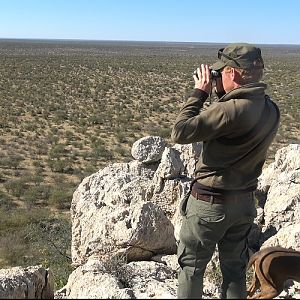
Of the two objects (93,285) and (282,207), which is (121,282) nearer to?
(93,285)

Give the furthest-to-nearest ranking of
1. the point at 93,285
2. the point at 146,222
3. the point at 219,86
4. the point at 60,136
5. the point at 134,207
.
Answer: the point at 60,136, the point at 134,207, the point at 146,222, the point at 93,285, the point at 219,86

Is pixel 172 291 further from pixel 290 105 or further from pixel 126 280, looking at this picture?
pixel 290 105

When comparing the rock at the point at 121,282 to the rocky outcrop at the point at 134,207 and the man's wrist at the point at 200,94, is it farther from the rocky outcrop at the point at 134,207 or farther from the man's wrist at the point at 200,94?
the man's wrist at the point at 200,94

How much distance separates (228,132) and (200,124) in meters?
0.19

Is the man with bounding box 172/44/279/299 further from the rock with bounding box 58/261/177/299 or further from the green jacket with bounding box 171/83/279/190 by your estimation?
the rock with bounding box 58/261/177/299

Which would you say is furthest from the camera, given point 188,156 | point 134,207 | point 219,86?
point 188,156

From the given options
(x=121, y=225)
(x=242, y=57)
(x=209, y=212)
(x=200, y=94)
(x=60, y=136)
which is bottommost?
(x=60, y=136)

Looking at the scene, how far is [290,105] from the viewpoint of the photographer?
26047mm

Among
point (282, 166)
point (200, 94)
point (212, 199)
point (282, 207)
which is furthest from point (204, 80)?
point (282, 166)

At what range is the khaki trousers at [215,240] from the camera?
9.79ft

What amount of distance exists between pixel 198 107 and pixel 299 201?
2.92m

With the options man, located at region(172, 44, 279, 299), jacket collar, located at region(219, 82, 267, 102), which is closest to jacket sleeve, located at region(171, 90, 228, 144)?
man, located at region(172, 44, 279, 299)

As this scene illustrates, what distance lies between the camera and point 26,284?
3719 mm

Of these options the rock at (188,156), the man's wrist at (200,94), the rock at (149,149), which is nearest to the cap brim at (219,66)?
the man's wrist at (200,94)
